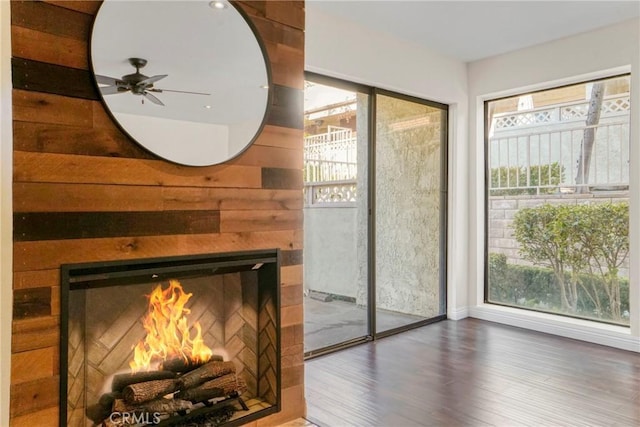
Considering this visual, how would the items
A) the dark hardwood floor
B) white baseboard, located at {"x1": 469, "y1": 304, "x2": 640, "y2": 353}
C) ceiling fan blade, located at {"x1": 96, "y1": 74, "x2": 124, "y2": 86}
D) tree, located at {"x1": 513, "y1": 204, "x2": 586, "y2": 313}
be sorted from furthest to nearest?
1. tree, located at {"x1": 513, "y1": 204, "x2": 586, "y2": 313}
2. white baseboard, located at {"x1": 469, "y1": 304, "x2": 640, "y2": 353}
3. the dark hardwood floor
4. ceiling fan blade, located at {"x1": 96, "y1": 74, "x2": 124, "y2": 86}

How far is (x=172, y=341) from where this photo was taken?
211cm

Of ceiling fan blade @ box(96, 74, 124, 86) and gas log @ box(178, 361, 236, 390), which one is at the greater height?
ceiling fan blade @ box(96, 74, 124, 86)

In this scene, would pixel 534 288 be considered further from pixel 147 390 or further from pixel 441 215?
pixel 147 390

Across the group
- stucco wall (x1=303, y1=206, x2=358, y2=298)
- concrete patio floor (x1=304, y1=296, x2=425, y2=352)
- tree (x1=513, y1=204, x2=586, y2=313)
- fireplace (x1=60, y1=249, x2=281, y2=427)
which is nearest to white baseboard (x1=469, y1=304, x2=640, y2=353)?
tree (x1=513, y1=204, x2=586, y2=313)

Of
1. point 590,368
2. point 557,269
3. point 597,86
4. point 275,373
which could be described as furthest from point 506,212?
point 275,373

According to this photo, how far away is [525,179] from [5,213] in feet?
13.7

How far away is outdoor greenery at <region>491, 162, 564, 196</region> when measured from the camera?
4047 millimetres

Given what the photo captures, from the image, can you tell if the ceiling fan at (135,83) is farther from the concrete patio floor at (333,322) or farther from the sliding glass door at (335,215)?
the concrete patio floor at (333,322)

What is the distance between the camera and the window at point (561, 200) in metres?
3.70

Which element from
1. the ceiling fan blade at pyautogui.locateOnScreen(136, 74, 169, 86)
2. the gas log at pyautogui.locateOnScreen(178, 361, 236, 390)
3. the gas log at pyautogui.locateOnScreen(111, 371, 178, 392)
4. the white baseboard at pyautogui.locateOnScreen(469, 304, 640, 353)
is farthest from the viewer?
the white baseboard at pyautogui.locateOnScreen(469, 304, 640, 353)

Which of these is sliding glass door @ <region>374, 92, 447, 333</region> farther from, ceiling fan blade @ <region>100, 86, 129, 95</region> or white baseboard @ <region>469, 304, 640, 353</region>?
ceiling fan blade @ <region>100, 86, 129, 95</region>

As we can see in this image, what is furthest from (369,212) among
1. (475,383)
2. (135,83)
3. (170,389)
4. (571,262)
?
(135,83)

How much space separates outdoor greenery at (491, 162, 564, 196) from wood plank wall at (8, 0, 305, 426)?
3.14 m

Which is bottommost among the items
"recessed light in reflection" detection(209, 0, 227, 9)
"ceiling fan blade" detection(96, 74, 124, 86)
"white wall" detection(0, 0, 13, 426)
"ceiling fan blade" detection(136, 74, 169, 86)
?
"white wall" detection(0, 0, 13, 426)
